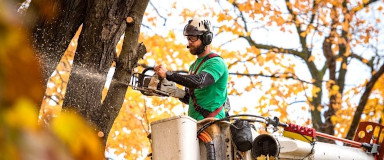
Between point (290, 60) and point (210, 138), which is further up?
point (290, 60)

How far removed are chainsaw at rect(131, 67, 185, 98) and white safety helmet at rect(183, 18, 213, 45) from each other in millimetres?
508

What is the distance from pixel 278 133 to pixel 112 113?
1.52 metres

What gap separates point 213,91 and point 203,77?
0.32 metres

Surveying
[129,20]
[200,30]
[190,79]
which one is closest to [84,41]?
[129,20]

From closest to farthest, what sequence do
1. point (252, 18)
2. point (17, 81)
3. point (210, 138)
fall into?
point (17, 81)
point (210, 138)
point (252, 18)

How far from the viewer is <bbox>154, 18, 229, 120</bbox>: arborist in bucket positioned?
524 centimetres

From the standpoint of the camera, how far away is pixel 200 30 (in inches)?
226

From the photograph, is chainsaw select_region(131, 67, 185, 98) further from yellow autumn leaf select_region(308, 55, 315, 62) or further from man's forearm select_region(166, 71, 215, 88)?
yellow autumn leaf select_region(308, 55, 315, 62)

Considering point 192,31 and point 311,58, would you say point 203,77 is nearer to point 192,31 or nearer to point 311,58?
point 192,31

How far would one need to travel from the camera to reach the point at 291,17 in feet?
53.8

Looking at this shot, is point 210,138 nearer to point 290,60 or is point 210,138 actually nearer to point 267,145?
point 267,145

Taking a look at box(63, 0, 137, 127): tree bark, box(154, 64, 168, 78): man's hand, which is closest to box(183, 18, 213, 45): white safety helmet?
box(154, 64, 168, 78): man's hand

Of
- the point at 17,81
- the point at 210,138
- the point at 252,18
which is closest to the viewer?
the point at 17,81

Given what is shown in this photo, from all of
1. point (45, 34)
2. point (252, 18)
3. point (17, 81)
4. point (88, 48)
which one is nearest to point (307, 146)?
point (88, 48)
